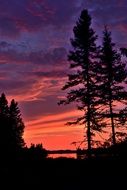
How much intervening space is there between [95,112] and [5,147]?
2104 cm

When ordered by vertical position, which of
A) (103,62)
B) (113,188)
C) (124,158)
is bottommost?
(113,188)

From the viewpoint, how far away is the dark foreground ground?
15.5 metres

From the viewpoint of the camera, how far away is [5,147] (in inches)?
704

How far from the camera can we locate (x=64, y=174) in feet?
58.7

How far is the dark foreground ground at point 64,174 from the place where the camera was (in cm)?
1553

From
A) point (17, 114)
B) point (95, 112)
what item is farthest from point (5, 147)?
point (17, 114)

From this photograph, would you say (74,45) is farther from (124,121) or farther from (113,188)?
(113,188)

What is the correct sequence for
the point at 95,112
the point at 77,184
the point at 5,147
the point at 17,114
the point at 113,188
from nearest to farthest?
1. the point at 113,188
2. the point at 77,184
3. the point at 5,147
4. the point at 95,112
5. the point at 17,114

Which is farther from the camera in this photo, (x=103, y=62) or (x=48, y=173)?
(x=103, y=62)

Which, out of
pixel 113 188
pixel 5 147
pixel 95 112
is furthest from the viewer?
pixel 95 112

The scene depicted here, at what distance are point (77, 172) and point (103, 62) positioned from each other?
79.5ft

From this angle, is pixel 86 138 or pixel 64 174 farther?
pixel 86 138

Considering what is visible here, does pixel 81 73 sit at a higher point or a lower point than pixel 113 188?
higher

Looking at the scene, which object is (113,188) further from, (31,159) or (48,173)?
(31,159)
